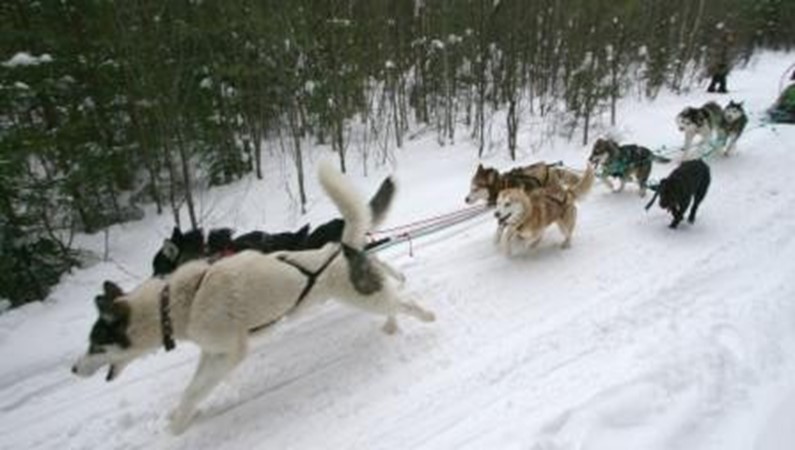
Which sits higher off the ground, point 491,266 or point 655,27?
point 655,27

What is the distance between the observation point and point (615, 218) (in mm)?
5855

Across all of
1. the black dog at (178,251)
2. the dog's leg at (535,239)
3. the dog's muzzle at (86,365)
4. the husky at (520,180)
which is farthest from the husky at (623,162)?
the dog's muzzle at (86,365)

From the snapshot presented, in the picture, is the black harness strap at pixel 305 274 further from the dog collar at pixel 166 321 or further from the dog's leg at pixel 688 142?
the dog's leg at pixel 688 142

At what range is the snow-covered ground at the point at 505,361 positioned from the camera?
314 cm

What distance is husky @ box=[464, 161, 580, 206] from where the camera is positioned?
220 inches

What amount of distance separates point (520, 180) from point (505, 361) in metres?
2.47

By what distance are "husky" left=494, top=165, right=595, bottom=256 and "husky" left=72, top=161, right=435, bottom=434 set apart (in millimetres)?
1630

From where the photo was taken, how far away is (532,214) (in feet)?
16.1

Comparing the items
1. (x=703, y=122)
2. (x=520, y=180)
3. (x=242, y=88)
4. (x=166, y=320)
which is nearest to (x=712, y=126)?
(x=703, y=122)

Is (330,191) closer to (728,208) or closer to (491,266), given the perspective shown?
(491,266)

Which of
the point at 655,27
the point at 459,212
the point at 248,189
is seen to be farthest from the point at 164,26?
the point at 655,27

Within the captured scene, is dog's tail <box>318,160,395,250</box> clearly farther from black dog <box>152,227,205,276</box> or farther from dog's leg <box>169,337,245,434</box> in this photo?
black dog <box>152,227,205,276</box>

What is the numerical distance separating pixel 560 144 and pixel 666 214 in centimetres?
362

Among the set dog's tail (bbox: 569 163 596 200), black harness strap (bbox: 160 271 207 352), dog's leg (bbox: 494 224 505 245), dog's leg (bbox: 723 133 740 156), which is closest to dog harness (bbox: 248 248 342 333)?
black harness strap (bbox: 160 271 207 352)
